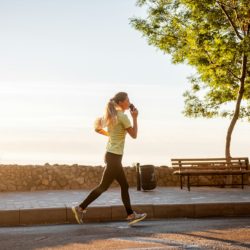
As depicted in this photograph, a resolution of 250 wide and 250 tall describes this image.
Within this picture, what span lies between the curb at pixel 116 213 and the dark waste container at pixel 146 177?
196 inches

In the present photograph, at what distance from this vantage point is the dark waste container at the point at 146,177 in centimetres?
1590

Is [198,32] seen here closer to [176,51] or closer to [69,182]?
[176,51]

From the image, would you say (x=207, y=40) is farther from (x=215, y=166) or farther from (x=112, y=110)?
(x=112, y=110)

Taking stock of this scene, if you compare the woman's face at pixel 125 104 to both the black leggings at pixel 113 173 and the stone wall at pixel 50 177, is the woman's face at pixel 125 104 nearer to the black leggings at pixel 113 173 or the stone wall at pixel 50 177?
the black leggings at pixel 113 173

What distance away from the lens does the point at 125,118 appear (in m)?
8.34

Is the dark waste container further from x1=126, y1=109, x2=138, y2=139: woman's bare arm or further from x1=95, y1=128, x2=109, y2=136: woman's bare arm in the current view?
x1=126, y1=109, x2=138, y2=139: woman's bare arm

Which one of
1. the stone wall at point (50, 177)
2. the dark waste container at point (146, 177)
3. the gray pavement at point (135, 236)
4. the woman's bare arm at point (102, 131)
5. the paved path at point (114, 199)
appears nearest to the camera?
the gray pavement at point (135, 236)

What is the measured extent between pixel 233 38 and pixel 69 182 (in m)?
7.57

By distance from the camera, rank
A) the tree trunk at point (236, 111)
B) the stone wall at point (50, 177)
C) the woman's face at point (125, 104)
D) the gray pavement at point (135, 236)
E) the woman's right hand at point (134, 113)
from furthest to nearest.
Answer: the tree trunk at point (236, 111) < the stone wall at point (50, 177) < the woman's face at point (125, 104) < the woman's right hand at point (134, 113) < the gray pavement at point (135, 236)

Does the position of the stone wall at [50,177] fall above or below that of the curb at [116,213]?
above

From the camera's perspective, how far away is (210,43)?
18.7m

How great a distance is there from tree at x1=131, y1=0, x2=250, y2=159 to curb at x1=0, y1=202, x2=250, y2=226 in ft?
24.7

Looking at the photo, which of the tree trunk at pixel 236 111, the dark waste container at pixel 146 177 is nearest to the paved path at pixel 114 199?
the dark waste container at pixel 146 177

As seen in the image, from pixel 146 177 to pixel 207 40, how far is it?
5.61 metres
